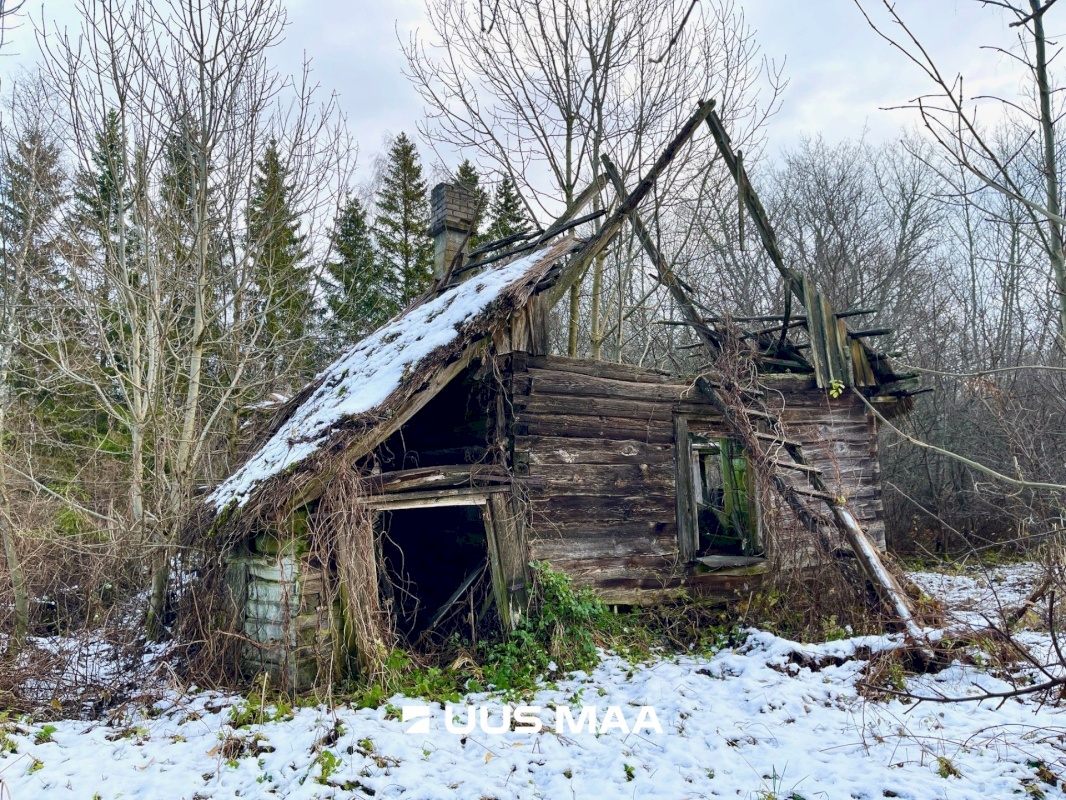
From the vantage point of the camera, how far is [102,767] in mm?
4320

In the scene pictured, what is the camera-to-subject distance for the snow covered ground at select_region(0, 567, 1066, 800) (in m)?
4.09

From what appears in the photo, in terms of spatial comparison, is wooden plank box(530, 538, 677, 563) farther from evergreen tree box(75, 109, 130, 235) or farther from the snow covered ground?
evergreen tree box(75, 109, 130, 235)

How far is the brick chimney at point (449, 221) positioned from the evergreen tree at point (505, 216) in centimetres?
A: 1095

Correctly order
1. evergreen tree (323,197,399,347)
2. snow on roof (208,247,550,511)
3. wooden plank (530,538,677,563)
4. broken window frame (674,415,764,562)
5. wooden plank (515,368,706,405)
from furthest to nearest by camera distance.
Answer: evergreen tree (323,197,399,347) < broken window frame (674,415,764,562) < wooden plank (515,368,706,405) < wooden plank (530,538,677,563) < snow on roof (208,247,550,511)

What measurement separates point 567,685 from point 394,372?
318 cm

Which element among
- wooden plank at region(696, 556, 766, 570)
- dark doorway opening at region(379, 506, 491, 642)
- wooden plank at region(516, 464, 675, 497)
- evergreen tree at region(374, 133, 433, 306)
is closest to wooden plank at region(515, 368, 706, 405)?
wooden plank at region(516, 464, 675, 497)

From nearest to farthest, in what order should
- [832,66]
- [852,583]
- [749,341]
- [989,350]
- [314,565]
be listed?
[832,66], [314,565], [852,583], [749,341], [989,350]

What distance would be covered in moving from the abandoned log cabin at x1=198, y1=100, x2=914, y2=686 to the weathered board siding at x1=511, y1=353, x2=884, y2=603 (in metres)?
0.02

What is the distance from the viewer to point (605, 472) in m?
7.62

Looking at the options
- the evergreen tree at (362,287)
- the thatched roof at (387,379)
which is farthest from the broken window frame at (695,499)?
the evergreen tree at (362,287)

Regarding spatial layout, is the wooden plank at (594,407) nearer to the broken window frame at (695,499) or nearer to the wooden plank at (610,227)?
the broken window frame at (695,499)

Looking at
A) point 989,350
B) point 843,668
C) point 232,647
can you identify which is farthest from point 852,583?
point 989,350

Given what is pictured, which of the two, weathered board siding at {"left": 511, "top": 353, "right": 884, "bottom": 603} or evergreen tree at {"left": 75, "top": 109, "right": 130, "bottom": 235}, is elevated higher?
evergreen tree at {"left": 75, "top": 109, "right": 130, "bottom": 235}

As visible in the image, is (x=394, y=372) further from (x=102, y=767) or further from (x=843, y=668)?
(x=843, y=668)
